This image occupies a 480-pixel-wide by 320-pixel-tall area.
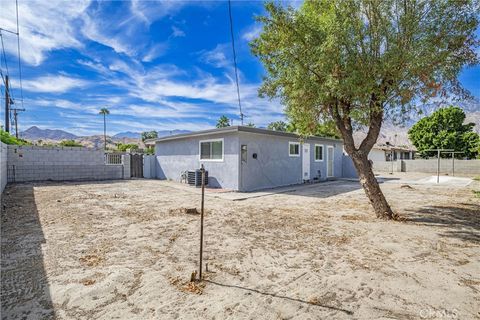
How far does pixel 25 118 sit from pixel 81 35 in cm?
3190

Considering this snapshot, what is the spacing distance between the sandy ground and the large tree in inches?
82.9

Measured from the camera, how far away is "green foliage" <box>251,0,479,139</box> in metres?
5.35

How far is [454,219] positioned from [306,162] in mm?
8588

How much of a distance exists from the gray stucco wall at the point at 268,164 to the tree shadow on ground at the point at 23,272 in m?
7.32

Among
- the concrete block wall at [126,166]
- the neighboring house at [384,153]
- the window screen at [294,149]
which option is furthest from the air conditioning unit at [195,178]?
the neighboring house at [384,153]

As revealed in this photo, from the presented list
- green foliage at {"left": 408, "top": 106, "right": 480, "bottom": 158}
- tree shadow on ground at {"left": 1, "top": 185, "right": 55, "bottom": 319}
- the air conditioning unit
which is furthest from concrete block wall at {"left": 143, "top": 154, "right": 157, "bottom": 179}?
green foliage at {"left": 408, "top": 106, "right": 480, "bottom": 158}

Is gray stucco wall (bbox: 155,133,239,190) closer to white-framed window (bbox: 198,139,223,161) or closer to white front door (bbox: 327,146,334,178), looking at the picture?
white-framed window (bbox: 198,139,223,161)

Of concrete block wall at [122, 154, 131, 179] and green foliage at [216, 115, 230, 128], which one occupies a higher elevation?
green foliage at [216, 115, 230, 128]

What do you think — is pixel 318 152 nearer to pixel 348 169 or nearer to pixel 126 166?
pixel 348 169

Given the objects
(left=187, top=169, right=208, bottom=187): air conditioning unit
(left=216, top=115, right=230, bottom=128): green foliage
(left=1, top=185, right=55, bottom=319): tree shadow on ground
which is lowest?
(left=1, top=185, right=55, bottom=319): tree shadow on ground

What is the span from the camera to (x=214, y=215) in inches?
256

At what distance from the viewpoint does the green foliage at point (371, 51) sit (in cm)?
535

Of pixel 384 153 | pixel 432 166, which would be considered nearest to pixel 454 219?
pixel 432 166

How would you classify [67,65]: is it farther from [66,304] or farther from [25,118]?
[25,118]
